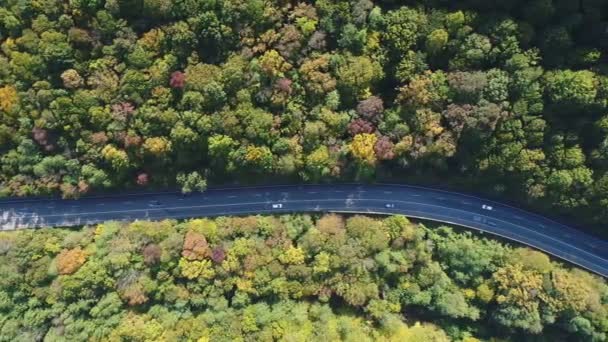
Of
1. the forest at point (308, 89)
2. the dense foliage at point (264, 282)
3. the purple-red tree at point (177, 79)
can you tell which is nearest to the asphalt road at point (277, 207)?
the dense foliage at point (264, 282)

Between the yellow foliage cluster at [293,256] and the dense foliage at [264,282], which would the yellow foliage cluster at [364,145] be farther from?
the yellow foliage cluster at [293,256]

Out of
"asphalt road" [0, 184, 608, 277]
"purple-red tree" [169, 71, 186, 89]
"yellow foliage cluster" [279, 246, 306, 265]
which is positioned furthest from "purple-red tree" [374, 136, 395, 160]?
"purple-red tree" [169, 71, 186, 89]

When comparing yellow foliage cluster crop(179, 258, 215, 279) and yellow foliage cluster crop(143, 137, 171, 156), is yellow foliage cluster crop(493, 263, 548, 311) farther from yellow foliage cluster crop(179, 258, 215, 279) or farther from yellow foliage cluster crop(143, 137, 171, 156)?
yellow foliage cluster crop(143, 137, 171, 156)

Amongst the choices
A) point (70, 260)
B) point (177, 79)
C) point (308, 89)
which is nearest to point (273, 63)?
point (308, 89)

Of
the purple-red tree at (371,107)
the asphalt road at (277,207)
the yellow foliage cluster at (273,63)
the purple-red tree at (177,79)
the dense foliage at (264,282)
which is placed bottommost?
the dense foliage at (264,282)

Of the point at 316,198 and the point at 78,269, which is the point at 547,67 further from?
the point at 78,269

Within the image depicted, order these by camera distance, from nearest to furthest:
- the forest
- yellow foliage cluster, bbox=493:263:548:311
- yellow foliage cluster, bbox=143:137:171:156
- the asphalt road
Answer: the forest
yellow foliage cluster, bbox=143:137:171:156
yellow foliage cluster, bbox=493:263:548:311
the asphalt road
